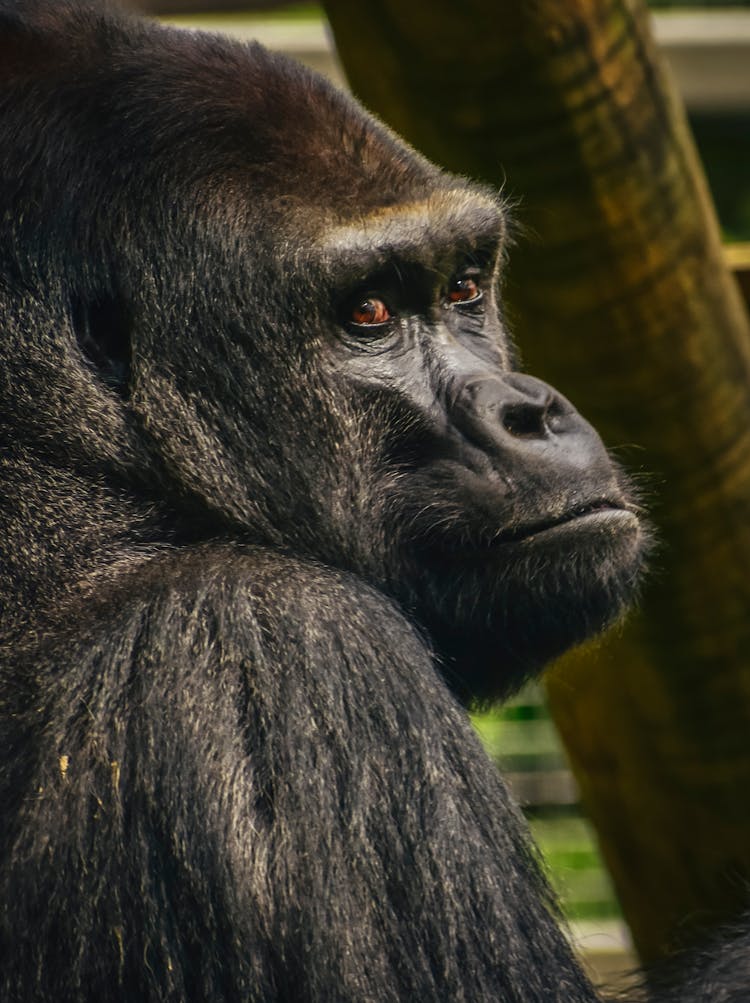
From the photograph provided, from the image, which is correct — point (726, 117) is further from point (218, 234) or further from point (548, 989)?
point (548, 989)

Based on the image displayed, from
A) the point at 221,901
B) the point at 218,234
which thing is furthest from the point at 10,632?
the point at 218,234

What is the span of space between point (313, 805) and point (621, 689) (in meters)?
1.50

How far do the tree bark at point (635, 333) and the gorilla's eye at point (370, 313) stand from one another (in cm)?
56

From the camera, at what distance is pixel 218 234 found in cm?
278

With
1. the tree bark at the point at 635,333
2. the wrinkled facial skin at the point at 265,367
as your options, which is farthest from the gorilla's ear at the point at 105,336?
the tree bark at the point at 635,333

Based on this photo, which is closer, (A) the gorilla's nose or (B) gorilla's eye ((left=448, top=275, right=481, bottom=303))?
(A) the gorilla's nose

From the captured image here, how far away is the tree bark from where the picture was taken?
3.13 m

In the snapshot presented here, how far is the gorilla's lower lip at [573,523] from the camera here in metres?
2.78

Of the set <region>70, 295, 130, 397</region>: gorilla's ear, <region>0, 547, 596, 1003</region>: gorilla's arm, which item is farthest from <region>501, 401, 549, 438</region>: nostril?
<region>70, 295, 130, 397</region>: gorilla's ear

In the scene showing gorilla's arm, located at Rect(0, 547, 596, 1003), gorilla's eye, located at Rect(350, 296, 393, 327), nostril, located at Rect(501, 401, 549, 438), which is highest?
gorilla's eye, located at Rect(350, 296, 393, 327)

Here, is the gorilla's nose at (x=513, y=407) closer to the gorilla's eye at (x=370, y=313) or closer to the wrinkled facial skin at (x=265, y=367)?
the wrinkled facial skin at (x=265, y=367)

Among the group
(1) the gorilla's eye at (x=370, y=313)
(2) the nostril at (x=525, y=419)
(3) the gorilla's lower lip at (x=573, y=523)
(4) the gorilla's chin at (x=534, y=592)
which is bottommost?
(4) the gorilla's chin at (x=534, y=592)

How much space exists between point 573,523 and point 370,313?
583mm

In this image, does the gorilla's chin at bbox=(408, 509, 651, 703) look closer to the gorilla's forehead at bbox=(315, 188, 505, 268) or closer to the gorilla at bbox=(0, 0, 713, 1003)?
the gorilla at bbox=(0, 0, 713, 1003)
